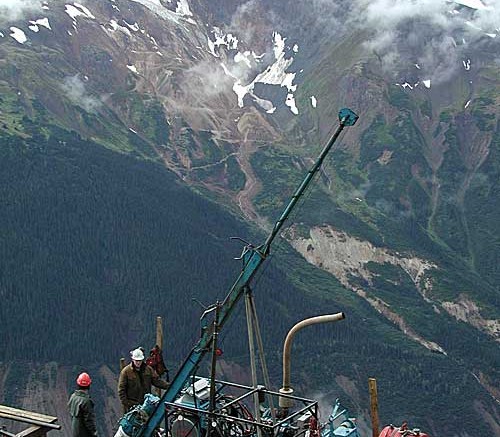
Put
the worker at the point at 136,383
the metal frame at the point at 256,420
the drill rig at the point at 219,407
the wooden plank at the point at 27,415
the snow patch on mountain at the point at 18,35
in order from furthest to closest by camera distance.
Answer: the snow patch on mountain at the point at 18,35 < the worker at the point at 136,383 < the drill rig at the point at 219,407 < the metal frame at the point at 256,420 < the wooden plank at the point at 27,415

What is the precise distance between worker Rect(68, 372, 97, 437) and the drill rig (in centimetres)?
145

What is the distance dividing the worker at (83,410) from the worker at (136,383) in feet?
5.52

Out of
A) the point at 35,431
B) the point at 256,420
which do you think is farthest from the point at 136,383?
the point at 35,431

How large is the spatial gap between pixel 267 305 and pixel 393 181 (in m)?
80.0

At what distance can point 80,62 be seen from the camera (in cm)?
16450

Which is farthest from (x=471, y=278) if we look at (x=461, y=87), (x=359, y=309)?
(x=461, y=87)

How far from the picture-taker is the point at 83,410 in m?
11.9

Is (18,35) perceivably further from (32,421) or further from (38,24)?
(32,421)

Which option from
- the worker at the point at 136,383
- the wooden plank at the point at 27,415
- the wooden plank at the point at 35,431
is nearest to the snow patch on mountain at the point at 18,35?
the worker at the point at 136,383

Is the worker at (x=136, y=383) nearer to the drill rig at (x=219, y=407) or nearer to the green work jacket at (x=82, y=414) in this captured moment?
the drill rig at (x=219, y=407)

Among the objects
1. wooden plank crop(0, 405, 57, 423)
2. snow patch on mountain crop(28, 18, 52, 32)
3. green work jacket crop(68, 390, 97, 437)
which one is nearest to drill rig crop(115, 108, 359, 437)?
green work jacket crop(68, 390, 97, 437)

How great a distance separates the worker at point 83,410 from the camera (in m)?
11.9

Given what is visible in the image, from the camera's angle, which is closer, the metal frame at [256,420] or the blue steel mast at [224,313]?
the metal frame at [256,420]

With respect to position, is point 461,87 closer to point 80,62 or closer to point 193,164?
point 193,164
